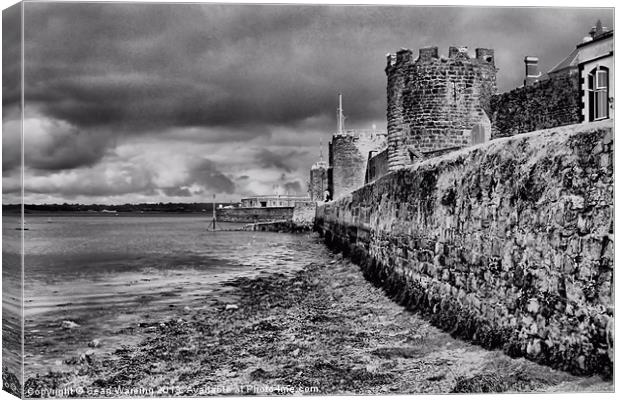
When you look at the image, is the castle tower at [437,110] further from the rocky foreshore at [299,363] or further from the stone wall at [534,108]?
the rocky foreshore at [299,363]

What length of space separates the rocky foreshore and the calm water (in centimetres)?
19

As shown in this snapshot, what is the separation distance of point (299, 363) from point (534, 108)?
7.82m

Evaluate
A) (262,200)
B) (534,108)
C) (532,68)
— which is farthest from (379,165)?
(532,68)

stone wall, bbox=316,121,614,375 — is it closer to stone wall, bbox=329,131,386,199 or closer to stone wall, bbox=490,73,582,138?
stone wall, bbox=490,73,582,138

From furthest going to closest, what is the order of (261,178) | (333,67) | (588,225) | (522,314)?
(261,178) < (333,67) < (522,314) < (588,225)

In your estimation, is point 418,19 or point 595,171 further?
point 418,19

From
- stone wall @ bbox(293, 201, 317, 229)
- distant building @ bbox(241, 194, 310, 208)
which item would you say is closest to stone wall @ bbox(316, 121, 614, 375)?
distant building @ bbox(241, 194, 310, 208)

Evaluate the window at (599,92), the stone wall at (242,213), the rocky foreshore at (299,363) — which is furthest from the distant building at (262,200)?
the window at (599,92)

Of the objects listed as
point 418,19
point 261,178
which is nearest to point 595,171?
point 418,19

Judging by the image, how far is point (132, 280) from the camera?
23.6 feet

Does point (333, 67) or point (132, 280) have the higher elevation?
point (333, 67)

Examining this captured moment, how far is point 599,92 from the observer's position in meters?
7.43

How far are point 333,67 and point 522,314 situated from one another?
3.14 m

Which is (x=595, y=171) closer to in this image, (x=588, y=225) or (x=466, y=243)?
(x=588, y=225)
